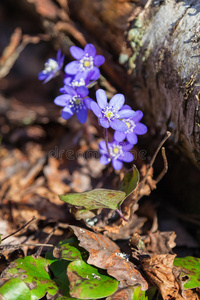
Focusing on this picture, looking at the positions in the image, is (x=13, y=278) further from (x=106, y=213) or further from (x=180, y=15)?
(x=180, y=15)

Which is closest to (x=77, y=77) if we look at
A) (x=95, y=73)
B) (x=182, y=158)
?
(x=95, y=73)

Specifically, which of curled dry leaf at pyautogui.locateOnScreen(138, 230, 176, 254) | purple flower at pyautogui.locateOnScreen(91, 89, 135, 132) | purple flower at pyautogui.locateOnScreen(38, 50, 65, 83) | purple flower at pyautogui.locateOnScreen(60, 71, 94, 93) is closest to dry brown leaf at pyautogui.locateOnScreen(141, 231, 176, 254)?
curled dry leaf at pyautogui.locateOnScreen(138, 230, 176, 254)

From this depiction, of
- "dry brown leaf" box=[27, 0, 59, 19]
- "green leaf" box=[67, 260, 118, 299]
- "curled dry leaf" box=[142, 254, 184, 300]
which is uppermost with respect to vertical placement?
"dry brown leaf" box=[27, 0, 59, 19]

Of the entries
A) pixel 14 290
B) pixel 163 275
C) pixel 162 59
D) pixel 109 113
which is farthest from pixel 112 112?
pixel 14 290

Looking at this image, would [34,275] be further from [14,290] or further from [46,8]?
[46,8]

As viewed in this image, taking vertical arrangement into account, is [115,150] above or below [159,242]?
above

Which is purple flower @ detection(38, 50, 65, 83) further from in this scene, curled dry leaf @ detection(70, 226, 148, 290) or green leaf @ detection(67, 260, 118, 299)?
green leaf @ detection(67, 260, 118, 299)
